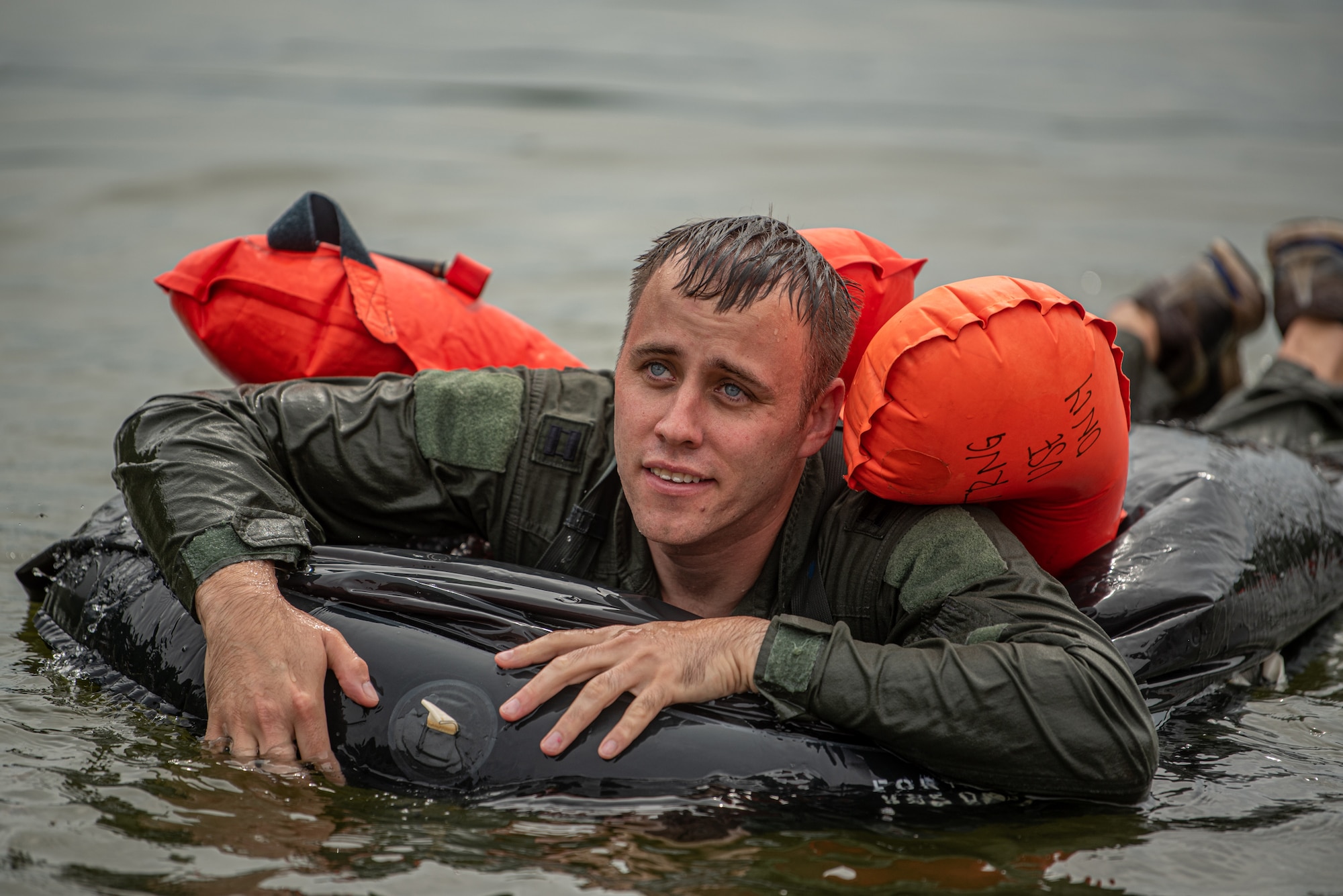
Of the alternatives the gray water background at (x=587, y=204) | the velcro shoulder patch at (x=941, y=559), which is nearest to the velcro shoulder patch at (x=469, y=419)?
the gray water background at (x=587, y=204)

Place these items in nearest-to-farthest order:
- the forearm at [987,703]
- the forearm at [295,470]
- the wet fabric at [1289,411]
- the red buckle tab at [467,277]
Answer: the forearm at [987,703] < the forearm at [295,470] < the red buckle tab at [467,277] < the wet fabric at [1289,411]

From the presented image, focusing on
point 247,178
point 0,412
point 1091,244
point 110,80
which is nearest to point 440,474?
point 0,412

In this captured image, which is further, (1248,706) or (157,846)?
(1248,706)

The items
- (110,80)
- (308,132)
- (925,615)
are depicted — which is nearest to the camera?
(925,615)

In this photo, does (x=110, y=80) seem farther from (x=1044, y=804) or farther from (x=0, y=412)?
(x=1044, y=804)

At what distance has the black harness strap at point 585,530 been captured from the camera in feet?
10.4

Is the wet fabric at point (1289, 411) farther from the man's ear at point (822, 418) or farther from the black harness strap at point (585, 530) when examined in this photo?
the black harness strap at point (585, 530)

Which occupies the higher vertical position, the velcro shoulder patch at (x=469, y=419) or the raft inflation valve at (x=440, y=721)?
the velcro shoulder patch at (x=469, y=419)

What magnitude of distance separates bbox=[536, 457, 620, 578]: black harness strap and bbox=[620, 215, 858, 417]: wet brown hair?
41 cm

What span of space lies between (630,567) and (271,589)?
0.85 meters

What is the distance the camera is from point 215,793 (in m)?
2.62

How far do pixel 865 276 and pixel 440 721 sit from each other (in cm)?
144

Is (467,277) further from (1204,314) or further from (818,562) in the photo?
(1204,314)

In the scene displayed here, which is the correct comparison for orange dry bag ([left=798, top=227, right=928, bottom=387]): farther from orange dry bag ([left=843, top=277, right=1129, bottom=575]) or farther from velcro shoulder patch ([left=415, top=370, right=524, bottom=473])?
velcro shoulder patch ([left=415, top=370, right=524, bottom=473])
